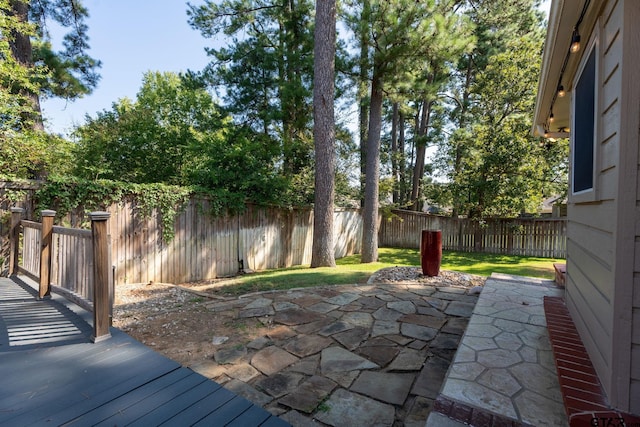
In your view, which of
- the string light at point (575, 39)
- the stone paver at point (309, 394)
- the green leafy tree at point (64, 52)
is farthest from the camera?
the green leafy tree at point (64, 52)

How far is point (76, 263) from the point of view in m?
2.66

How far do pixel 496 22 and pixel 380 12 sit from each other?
24.9 feet

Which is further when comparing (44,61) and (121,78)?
(121,78)

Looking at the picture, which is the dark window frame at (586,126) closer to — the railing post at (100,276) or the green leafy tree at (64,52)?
the railing post at (100,276)

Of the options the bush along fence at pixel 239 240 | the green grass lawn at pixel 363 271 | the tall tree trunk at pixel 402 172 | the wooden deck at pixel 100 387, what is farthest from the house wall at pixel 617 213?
the tall tree trunk at pixel 402 172

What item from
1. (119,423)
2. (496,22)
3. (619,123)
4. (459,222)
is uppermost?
(496,22)

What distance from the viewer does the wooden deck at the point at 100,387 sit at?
4.62 ft

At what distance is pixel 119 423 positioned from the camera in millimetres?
1357

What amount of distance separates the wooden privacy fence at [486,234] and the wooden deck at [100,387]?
1007 centimetres

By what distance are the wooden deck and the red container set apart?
4.46 metres

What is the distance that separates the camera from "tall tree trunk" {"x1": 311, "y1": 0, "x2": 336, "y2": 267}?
661cm

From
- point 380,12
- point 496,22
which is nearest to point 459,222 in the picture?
point 380,12

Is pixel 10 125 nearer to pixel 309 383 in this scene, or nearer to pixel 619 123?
pixel 309 383

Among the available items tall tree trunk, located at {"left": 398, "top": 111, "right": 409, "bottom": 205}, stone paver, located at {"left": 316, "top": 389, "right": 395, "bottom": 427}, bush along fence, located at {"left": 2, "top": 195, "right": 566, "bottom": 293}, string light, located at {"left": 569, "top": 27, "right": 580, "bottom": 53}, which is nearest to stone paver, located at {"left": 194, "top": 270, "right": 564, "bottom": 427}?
stone paver, located at {"left": 316, "top": 389, "right": 395, "bottom": 427}
